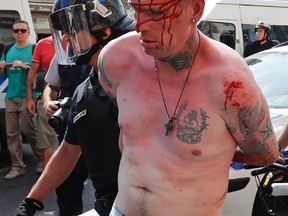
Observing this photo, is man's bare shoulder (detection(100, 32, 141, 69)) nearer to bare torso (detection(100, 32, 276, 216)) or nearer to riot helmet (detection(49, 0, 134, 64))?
bare torso (detection(100, 32, 276, 216))

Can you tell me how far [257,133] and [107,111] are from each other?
29.4 inches

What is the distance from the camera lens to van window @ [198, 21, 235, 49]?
9.12 metres

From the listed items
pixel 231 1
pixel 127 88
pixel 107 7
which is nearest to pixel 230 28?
pixel 231 1

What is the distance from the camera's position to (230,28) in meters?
9.55

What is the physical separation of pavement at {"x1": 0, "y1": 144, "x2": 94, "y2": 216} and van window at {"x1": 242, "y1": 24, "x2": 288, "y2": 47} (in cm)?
469

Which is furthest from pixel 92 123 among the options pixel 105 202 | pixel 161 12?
pixel 161 12

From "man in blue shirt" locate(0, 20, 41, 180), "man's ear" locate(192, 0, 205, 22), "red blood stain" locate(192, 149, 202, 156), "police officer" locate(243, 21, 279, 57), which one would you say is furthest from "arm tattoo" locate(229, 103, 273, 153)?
"police officer" locate(243, 21, 279, 57)

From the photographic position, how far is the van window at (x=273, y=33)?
9680 mm

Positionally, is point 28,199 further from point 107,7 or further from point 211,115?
point 211,115

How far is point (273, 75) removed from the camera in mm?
4520

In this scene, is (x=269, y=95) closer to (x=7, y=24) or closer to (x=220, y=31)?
(x=7, y=24)

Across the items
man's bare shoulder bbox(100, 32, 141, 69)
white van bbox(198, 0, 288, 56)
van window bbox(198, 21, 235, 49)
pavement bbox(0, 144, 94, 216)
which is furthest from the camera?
white van bbox(198, 0, 288, 56)

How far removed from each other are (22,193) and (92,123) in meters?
3.78

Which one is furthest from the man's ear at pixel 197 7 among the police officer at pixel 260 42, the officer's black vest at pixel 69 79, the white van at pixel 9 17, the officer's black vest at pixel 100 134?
the police officer at pixel 260 42
